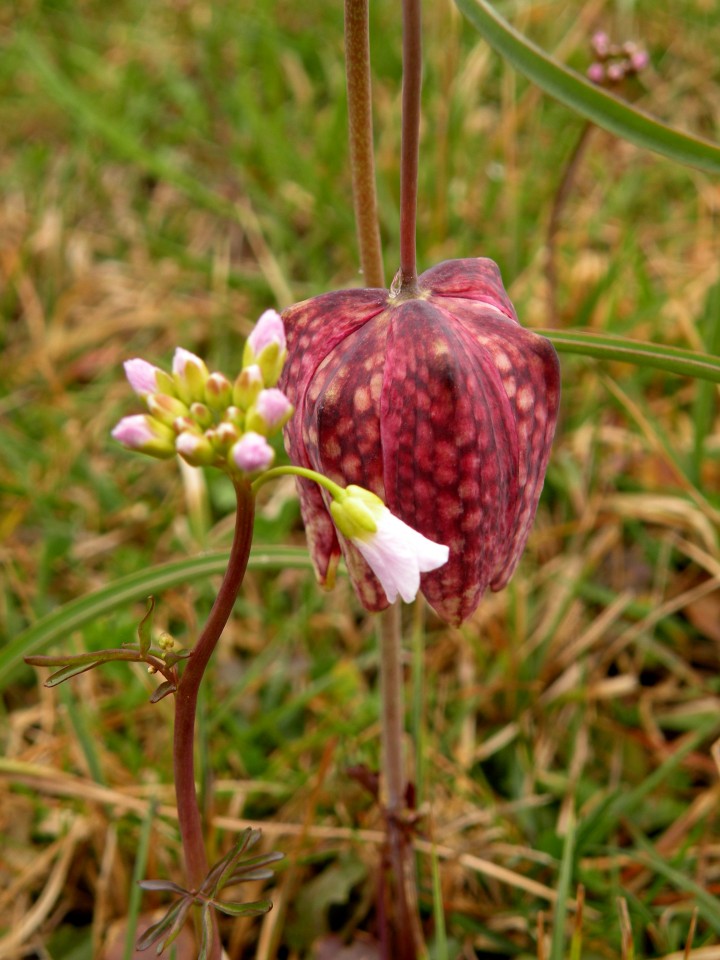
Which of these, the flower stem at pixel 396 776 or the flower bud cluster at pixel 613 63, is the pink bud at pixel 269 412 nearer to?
the flower stem at pixel 396 776

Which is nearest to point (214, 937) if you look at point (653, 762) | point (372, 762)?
point (372, 762)

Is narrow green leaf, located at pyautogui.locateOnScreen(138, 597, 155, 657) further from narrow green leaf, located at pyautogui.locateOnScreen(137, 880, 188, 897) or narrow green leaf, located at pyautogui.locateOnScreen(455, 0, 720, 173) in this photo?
narrow green leaf, located at pyautogui.locateOnScreen(455, 0, 720, 173)

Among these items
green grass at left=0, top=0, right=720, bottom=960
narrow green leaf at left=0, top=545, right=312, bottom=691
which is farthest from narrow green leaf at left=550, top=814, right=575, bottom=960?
narrow green leaf at left=0, top=545, right=312, bottom=691

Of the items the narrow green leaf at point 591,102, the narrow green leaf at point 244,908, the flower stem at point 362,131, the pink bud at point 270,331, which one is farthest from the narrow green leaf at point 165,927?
the narrow green leaf at point 591,102

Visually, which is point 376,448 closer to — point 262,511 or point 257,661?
point 257,661

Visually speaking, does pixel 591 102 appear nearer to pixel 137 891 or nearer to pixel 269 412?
pixel 269 412
